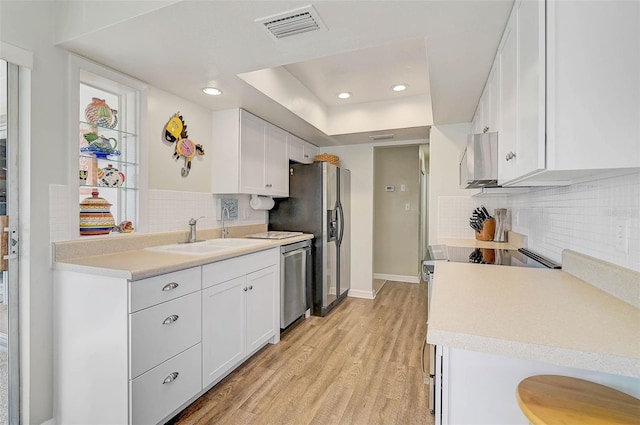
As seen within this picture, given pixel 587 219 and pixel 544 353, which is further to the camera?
pixel 587 219

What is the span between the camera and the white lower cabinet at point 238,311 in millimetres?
1904

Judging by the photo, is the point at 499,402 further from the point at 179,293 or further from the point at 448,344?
the point at 179,293

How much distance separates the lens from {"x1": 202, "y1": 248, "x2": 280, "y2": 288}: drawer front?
6.21ft

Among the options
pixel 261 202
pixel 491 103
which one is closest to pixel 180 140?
pixel 261 202

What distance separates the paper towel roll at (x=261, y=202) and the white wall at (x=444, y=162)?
1.74 meters

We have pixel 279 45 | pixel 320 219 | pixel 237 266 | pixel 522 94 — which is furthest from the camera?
pixel 320 219

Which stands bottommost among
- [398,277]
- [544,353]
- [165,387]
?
[398,277]

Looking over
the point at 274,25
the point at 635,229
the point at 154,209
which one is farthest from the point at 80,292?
the point at 635,229

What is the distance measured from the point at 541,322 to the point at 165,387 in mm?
1731

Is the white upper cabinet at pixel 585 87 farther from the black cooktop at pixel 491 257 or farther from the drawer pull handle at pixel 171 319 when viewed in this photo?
the drawer pull handle at pixel 171 319

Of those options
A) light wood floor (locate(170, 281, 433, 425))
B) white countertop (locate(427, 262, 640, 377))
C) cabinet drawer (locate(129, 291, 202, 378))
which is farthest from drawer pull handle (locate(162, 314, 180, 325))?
white countertop (locate(427, 262, 640, 377))

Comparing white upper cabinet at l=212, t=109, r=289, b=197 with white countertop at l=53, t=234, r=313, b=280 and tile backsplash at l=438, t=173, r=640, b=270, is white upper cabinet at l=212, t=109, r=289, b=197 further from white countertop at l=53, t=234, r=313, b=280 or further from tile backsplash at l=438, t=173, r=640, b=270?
tile backsplash at l=438, t=173, r=640, b=270

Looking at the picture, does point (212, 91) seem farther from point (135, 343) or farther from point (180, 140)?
point (135, 343)

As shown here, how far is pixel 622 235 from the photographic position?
104 cm
